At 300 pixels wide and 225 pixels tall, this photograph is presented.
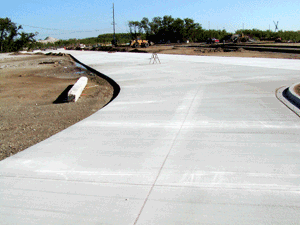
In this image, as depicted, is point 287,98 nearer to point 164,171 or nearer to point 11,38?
point 164,171

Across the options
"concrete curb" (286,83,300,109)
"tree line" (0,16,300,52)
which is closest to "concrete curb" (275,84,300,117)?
"concrete curb" (286,83,300,109)

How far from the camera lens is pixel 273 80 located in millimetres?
10477

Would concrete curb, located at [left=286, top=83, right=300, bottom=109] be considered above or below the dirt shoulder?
above

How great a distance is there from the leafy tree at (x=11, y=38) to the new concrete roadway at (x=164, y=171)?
82600 millimetres

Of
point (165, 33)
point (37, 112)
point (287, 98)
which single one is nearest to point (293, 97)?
point (287, 98)

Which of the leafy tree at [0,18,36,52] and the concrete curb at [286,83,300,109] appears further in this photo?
the leafy tree at [0,18,36,52]

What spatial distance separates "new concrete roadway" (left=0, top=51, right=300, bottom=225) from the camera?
2971 mm

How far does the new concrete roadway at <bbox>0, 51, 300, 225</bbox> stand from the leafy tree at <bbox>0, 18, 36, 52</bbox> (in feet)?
271

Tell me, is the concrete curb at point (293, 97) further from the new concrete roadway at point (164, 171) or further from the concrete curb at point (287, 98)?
the new concrete roadway at point (164, 171)

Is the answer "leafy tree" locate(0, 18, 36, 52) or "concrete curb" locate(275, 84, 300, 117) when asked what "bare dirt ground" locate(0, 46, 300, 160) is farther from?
"leafy tree" locate(0, 18, 36, 52)

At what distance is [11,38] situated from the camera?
80.2 meters

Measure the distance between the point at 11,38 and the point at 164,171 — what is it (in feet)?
289

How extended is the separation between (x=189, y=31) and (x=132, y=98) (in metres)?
Result: 110

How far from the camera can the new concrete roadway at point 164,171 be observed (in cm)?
297
